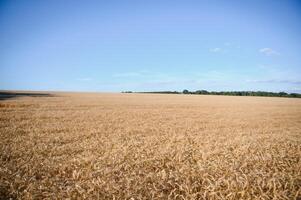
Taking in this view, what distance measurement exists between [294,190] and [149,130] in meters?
8.39

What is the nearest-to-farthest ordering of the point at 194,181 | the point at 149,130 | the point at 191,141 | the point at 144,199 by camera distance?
the point at 144,199 → the point at 194,181 → the point at 191,141 → the point at 149,130

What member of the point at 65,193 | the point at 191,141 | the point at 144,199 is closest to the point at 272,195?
the point at 144,199

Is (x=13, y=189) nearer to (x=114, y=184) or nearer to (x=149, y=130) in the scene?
(x=114, y=184)

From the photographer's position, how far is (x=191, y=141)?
29.9ft

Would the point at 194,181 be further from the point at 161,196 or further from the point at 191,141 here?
the point at 191,141

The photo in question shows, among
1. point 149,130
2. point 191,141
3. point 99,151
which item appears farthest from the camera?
point 149,130

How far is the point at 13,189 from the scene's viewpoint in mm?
4340

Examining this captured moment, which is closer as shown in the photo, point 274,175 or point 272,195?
point 272,195

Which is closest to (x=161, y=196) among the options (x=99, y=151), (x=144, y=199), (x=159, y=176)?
(x=144, y=199)

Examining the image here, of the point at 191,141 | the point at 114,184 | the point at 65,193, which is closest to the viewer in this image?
the point at 65,193

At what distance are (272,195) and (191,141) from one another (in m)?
5.07

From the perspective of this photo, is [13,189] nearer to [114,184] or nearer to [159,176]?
[114,184]

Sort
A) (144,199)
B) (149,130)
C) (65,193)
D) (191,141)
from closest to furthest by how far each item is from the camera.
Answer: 1. (144,199)
2. (65,193)
3. (191,141)
4. (149,130)

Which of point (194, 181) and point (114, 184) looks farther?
point (194, 181)
